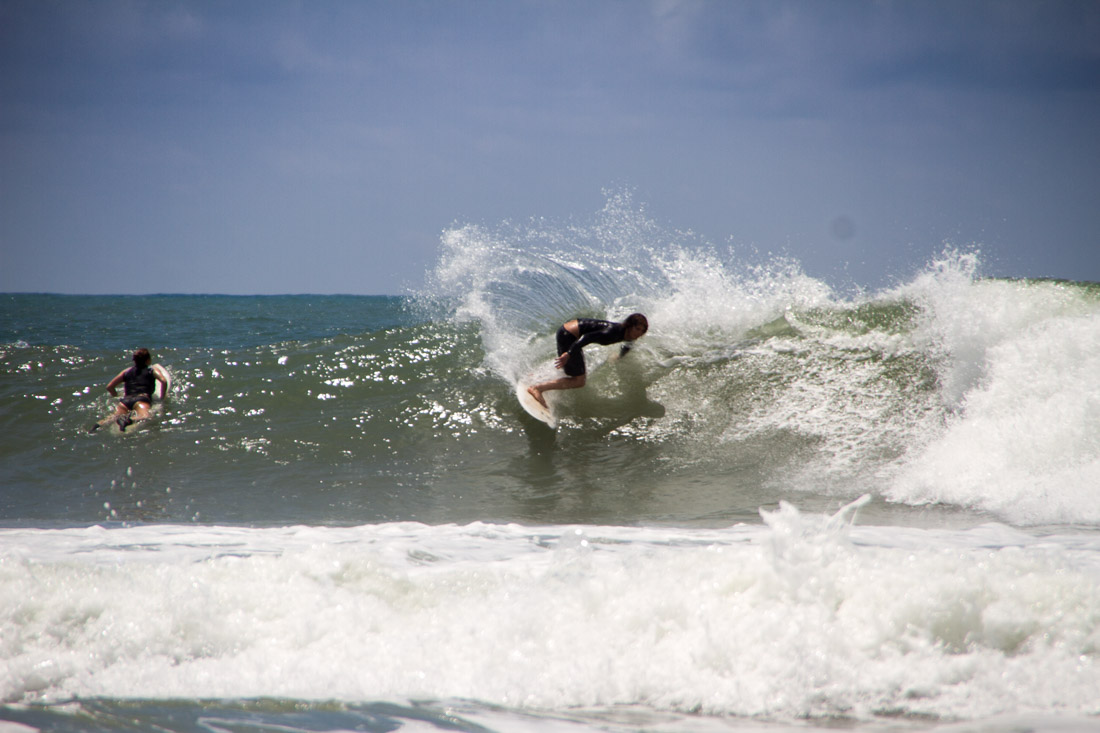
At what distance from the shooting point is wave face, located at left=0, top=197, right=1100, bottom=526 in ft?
18.7

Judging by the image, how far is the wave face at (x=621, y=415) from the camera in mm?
5711

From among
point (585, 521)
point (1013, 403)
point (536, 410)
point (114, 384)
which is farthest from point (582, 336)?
point (114, 384)

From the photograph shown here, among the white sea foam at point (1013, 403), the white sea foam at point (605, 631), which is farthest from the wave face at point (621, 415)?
the white sea foam at point (605, 631)

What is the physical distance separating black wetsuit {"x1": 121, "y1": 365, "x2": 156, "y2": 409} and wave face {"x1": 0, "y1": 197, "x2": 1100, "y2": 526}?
310 millimetres

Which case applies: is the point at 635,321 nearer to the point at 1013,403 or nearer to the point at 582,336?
the point at 582,336

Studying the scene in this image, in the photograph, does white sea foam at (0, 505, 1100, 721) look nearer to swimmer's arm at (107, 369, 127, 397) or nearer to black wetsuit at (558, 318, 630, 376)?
black wetsuit at (558, 318, 630, 376)

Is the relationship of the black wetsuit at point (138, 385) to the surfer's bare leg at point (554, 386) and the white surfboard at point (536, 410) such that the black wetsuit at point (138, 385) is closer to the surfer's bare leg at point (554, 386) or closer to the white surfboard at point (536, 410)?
the white surfboard at point (536, 410)

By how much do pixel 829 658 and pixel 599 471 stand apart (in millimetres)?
4365

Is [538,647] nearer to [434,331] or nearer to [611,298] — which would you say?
[611,298]

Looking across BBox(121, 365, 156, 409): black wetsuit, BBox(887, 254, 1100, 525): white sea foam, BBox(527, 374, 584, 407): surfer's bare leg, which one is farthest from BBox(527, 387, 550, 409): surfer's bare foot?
BBox(121, 365, 156, 409): black wetsuit

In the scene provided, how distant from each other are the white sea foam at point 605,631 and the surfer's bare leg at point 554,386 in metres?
4.73

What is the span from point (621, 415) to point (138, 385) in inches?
242

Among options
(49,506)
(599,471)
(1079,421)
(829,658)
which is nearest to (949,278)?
(1079,421)

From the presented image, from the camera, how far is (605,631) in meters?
2.68
